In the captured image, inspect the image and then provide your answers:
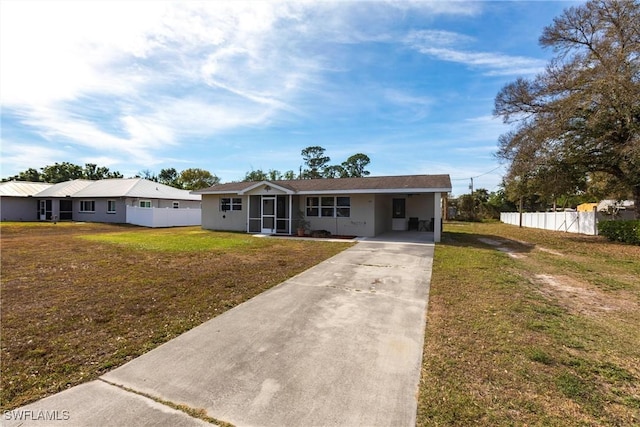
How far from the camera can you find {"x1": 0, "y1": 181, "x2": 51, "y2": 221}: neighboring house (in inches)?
1104

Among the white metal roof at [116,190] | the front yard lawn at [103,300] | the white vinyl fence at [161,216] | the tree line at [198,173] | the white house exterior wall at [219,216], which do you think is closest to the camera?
the front yard lawn at [103,300]

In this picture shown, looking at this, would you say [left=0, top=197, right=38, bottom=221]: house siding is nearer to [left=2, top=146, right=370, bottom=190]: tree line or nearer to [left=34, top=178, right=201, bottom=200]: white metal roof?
[left=34, top=178, right=201, bottom=200]: white metal roof

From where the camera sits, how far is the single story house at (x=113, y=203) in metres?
24.5

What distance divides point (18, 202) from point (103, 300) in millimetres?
34015

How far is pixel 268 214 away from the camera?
58.2 ft

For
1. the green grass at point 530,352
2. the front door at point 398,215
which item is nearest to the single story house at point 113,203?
the front door at point 398,215

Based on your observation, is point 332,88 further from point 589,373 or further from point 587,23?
point 587,23

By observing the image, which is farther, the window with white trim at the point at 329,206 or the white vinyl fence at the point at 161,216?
the white vinyl fence at the point at 161,216

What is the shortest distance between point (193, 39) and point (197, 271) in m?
6.37

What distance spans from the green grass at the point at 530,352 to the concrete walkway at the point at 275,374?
0.31 metres

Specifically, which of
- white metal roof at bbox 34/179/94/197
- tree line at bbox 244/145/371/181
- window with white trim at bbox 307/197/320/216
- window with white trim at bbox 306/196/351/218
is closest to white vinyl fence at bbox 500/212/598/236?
window with white trim at bbox 306/196/351/218

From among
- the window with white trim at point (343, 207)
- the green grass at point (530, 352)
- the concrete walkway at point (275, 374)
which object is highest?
the window with white trim at point (343, 207)

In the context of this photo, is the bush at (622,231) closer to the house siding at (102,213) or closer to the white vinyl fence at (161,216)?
the white vinyl fence at (161,216)

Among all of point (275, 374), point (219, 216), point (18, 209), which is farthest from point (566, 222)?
point (18, 209)
